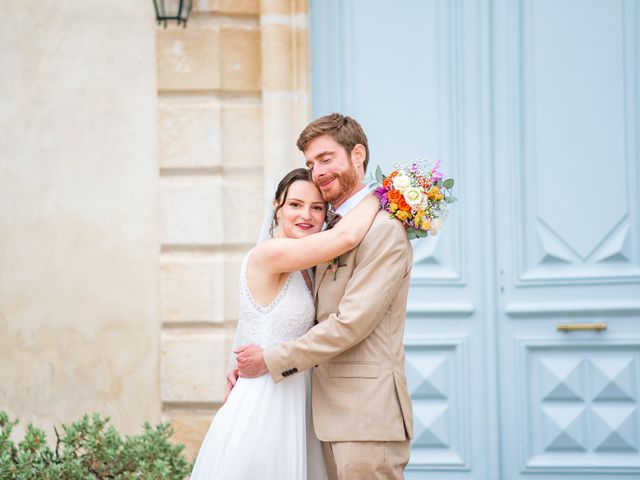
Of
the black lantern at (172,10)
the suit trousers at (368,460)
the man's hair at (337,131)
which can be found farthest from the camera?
the black lantern at (172,10)

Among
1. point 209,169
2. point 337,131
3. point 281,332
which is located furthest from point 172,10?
point 281,332

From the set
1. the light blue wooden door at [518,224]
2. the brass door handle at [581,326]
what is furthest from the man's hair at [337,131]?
the brass door handle at [581,326]

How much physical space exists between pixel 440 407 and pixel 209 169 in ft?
6.07

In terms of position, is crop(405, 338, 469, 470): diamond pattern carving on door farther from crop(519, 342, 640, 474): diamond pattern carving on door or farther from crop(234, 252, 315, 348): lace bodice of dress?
crop(234, 252, 315, 348): lace bodice of dress

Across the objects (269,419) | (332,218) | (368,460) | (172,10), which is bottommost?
(368,460)

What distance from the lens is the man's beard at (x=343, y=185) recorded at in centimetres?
344

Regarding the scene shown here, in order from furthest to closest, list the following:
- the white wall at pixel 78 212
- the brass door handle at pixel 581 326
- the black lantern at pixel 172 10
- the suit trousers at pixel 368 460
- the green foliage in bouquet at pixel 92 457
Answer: the white wall at pixel 78 212 < the black lantern at pixel 172 10 < the brass door handle at pixel 581 326 < the green foliage in bouquet at pixel 92 457 < the suit trousers at pixel 368 460

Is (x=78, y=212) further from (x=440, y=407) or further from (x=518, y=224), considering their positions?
(x=518, y=224)

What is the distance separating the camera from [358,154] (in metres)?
3.48

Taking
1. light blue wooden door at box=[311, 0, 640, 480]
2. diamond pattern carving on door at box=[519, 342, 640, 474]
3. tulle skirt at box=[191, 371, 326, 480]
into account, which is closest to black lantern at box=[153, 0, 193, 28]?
light blue wooden door at box=[311, 0, 640, 480]

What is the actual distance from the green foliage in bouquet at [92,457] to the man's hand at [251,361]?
2.73 ft

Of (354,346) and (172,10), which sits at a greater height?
(172,10)

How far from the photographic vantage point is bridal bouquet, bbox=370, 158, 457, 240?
3.35 m

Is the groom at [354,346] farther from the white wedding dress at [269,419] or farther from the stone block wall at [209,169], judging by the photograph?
the stone block wall at [209,169]
